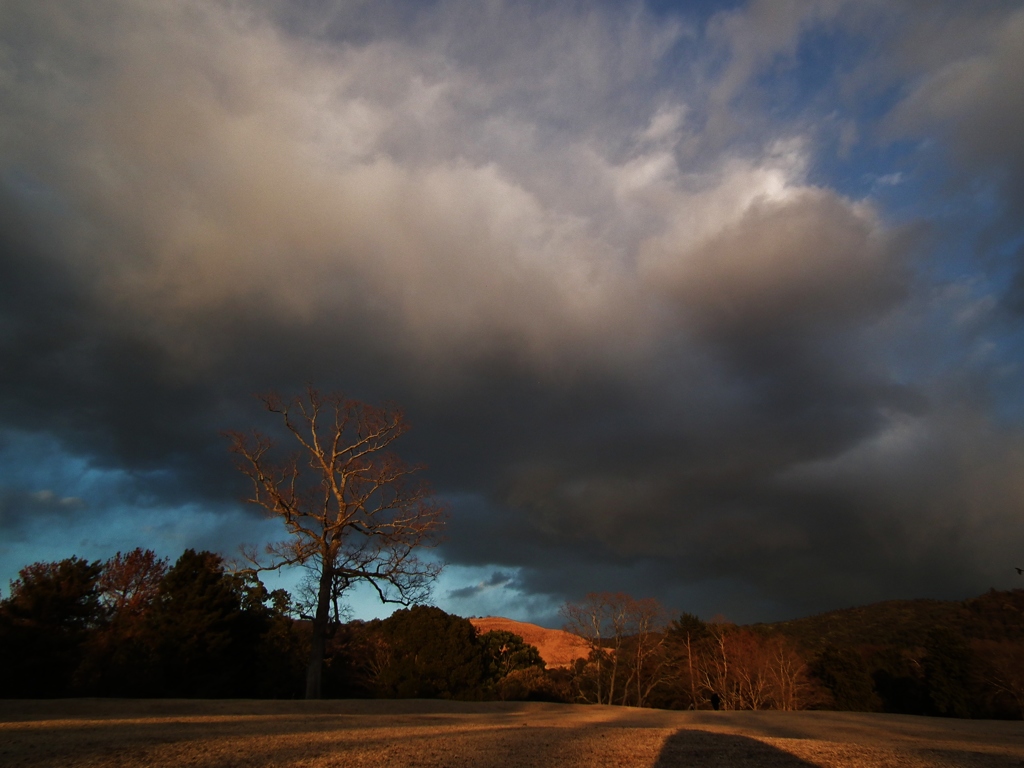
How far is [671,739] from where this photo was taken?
→ 1385 centimetres

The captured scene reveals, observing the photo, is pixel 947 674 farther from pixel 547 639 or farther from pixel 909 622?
pixel 547 639

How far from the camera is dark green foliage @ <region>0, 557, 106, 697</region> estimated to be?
2514 cm

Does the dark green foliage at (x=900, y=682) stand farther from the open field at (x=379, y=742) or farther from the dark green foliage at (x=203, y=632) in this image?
the dark green foliage at (x=203, y=632)

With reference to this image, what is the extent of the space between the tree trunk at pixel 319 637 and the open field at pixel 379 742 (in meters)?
7.14

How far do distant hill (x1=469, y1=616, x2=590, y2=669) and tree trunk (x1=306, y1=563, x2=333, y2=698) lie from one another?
72.0 metres

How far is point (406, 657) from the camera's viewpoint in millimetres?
38875

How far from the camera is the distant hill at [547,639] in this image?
102863 mm

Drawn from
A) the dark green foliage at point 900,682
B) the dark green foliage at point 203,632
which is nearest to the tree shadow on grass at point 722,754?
the dark green foliage at point 203,632

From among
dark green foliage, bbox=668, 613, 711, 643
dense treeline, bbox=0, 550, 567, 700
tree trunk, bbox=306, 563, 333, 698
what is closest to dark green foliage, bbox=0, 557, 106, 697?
dense treeline, bbox=0, 550, 567, 700

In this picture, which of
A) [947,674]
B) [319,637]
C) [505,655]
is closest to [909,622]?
[947,674]

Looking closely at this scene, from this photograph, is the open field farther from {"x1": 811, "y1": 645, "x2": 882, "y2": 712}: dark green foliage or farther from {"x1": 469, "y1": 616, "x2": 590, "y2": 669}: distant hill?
{"x1": 469, "y1": 616, "x2": 590, "y2": 669}: distant hill

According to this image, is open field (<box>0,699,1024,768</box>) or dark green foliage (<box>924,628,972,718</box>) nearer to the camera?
open field (<box>0,699,1024,768</box>)

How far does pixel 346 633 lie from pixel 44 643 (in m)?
24.6

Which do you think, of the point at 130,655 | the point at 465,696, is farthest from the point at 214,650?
the point at 465,696
